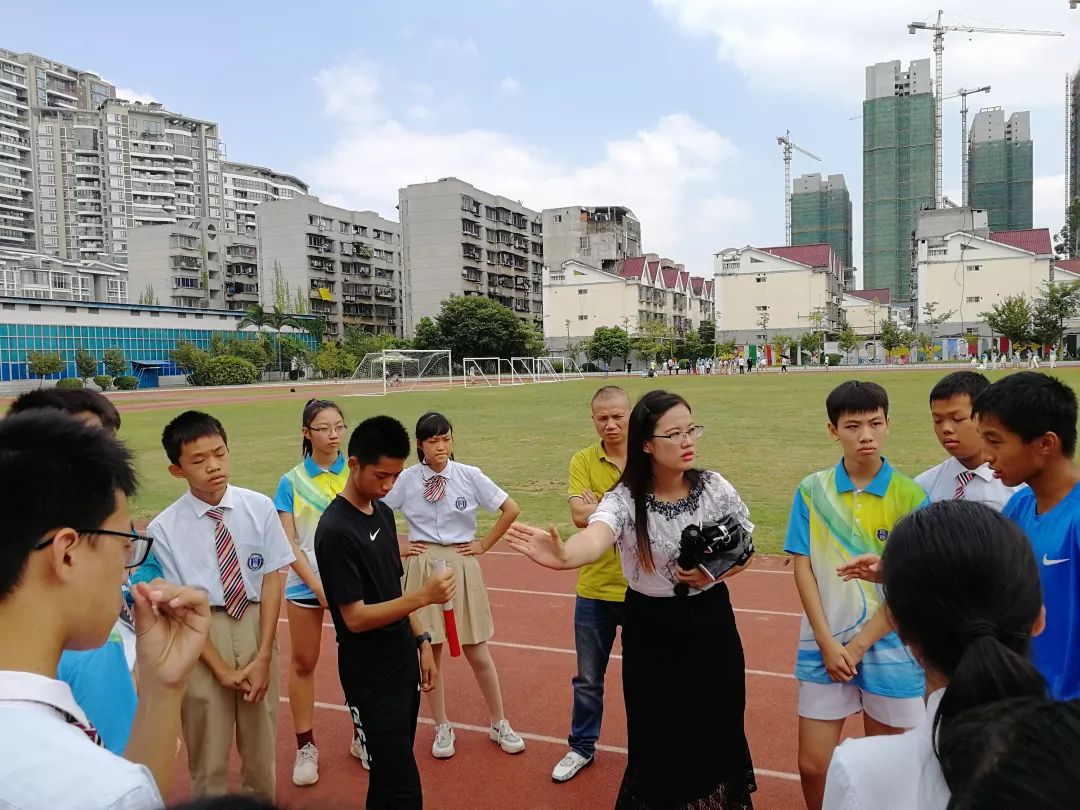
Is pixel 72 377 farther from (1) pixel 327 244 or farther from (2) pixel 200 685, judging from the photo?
(2) pixel 200 685

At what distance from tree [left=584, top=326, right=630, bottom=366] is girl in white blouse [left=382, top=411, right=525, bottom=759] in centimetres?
6208

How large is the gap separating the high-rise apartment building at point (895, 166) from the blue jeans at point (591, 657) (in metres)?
100

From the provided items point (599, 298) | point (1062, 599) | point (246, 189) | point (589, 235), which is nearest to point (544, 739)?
point (1062, 599)

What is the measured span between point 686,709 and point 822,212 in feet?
395

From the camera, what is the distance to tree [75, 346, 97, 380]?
5006cm

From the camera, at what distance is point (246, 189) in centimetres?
10069

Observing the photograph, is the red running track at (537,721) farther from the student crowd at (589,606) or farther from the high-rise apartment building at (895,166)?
the high-rise apartment building at (895,166)

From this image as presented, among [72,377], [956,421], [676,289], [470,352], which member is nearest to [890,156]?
[676,289]

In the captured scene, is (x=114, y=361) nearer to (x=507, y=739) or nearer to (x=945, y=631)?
(x=507, y=739)

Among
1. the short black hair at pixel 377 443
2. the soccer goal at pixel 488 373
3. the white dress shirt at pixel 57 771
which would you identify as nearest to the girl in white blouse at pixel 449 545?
the short black hair at pixel 377 443

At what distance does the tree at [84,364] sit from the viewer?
50062 millimetres

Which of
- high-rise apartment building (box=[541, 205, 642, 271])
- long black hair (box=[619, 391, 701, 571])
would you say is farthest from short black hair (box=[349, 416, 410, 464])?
high-rise apartment building (box=[541, 205, 642, 271])

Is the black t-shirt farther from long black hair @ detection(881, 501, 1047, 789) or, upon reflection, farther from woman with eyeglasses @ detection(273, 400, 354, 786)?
long black hair @ detection(881, 501, 1047, 789)

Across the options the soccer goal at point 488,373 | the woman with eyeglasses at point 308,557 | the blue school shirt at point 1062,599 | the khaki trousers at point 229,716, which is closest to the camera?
the blue school shirt at point 1062,599
